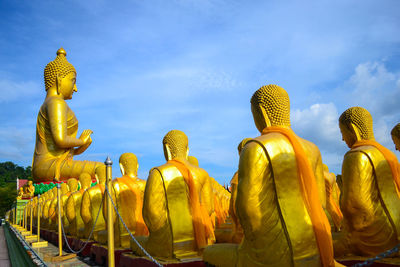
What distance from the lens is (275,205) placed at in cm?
297

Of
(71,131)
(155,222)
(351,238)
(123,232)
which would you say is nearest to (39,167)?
(71,131)

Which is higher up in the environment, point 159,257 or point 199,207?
point 199,207

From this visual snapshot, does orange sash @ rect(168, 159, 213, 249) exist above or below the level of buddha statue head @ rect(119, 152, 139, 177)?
below

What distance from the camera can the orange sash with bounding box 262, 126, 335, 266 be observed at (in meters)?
2.92

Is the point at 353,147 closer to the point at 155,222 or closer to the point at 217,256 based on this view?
the point at 217,256

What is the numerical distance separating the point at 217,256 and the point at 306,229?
0.88m

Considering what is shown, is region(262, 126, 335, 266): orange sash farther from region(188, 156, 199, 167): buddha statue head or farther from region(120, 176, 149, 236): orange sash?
region(188, 156, 199, 167): buddha statue head

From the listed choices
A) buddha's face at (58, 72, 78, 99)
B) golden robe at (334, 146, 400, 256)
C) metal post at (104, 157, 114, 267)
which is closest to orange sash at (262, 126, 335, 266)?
golden robe at (334, 146, 400, 256)

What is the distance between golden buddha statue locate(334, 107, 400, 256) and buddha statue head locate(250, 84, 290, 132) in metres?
1.40

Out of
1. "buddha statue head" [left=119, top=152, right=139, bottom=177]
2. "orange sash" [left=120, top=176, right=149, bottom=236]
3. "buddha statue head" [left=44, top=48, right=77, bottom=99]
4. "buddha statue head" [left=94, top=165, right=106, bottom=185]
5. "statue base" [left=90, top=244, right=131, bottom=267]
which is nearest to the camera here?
"statue base" [left=90, top=244, right=131, bottom=267]

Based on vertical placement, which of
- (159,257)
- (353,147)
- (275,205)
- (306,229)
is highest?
(353,147)

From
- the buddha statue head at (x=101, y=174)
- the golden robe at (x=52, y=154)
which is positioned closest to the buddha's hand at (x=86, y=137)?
the golden robe at (x=52, y=154)

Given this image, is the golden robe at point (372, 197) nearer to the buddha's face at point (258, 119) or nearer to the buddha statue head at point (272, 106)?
the buddha statue head at point (272, 106)

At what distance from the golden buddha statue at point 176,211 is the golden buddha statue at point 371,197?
1.88 meters
